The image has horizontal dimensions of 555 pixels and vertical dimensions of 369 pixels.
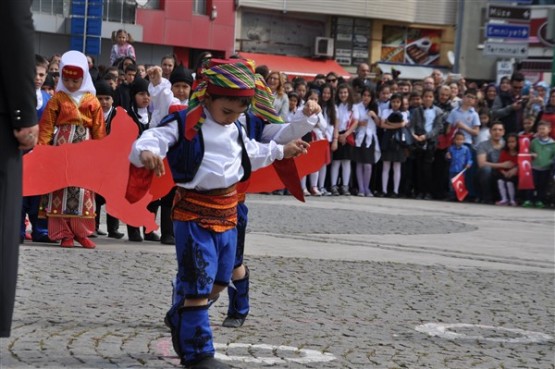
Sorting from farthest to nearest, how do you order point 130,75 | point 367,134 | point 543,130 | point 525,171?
point 367,134, point 525,171, point 543,130, point 130,75

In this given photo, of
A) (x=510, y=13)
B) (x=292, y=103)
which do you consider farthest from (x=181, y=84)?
(x=510, y=13)

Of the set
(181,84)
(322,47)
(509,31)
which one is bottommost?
(181,84)

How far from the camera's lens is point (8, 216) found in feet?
15.3

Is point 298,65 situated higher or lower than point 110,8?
lower

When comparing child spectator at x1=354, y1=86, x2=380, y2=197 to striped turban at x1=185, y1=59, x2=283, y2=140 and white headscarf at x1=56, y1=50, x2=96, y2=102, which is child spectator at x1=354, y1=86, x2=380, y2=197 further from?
striped turban at x1=185, y1=59, x2=283, y2=140

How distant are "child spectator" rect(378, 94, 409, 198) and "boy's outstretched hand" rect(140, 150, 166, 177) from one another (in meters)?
14.7

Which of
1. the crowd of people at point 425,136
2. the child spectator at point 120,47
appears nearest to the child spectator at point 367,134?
the crowd of people at point 425,136

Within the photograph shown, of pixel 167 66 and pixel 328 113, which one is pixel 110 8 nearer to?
pixel 328 113

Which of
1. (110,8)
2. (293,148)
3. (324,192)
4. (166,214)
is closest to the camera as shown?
(293,148)

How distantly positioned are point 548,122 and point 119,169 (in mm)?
10063

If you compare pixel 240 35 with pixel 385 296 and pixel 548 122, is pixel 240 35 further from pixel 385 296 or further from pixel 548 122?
pixel 385 296

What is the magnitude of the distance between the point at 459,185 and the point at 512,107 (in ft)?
5.19

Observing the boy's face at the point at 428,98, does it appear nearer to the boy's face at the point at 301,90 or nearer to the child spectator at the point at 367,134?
the child spectator at the point at 367,134

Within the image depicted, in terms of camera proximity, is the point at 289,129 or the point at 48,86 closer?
the point at 289,129
